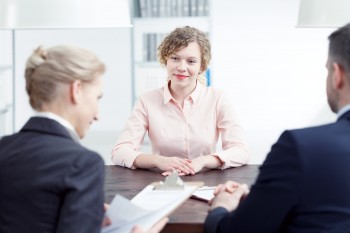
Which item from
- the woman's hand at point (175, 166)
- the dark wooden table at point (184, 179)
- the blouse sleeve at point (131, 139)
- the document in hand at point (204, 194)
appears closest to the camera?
the dark wooden table at point (184, 179)

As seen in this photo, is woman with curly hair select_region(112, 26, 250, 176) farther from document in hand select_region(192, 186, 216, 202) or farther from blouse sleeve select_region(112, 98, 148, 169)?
document in hand select_region(192, 186, 216, 202)

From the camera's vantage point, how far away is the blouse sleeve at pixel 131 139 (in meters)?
2.74

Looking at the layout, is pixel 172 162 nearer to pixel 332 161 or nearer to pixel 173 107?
pixel 173 107

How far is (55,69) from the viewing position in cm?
160

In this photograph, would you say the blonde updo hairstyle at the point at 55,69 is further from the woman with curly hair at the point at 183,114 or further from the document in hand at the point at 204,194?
the woman with curly hair at the point at 183,114

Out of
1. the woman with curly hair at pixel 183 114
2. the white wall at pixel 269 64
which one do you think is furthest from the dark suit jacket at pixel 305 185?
the white wall at pixel 269 64

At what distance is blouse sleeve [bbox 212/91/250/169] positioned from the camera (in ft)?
9.08

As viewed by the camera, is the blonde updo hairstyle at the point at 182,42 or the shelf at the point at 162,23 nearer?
the blonde updo hairstyle at the point at 182,42

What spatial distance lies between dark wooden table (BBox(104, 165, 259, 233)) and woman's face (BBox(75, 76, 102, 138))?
391 mm

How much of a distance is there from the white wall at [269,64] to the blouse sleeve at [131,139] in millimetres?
3611

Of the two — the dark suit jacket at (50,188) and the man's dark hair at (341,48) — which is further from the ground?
the man's dark hair at (341,48)

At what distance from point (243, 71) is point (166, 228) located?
484cm

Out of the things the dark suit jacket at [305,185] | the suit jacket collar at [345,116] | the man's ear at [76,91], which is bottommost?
the dark suit jacket at [305,185]

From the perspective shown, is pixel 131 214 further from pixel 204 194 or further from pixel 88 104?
pixel 204 194
